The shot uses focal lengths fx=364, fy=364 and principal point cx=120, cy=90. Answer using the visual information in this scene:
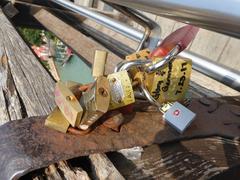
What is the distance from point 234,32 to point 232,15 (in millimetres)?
26

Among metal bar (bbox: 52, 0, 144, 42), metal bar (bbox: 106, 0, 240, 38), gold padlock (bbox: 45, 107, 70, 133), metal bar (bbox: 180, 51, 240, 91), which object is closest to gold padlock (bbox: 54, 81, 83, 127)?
gold padlock (bbox: 45, 107, 70, 133)

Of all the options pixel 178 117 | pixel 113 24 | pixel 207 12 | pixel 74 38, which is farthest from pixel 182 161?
pixel 74 38

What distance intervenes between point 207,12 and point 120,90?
0.40m

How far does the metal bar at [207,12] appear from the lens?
0.80 feet

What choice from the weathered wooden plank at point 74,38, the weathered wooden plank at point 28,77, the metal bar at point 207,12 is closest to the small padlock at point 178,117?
the weathered wooden plank at point 28,77

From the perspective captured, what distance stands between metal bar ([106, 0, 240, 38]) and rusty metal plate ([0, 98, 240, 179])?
305 mm

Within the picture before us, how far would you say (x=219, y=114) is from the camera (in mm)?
791

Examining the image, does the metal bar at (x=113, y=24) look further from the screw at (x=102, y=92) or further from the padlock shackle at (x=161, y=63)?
the screw at (x=102, y=92)

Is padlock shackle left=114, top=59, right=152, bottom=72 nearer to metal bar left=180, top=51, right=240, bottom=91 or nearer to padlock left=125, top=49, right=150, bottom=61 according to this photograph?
padlock left=125, top=49, right=150, bottom=61

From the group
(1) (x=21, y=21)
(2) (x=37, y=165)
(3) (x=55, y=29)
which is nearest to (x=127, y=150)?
(2) (x=37, y=165)

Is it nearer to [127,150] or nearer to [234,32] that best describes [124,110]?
[127,150]

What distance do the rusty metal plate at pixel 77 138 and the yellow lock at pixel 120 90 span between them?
41mm

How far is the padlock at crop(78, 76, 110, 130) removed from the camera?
0.58 metres

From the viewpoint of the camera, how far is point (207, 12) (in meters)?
0.26
